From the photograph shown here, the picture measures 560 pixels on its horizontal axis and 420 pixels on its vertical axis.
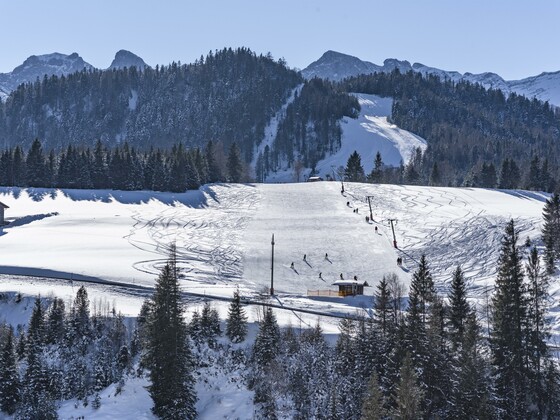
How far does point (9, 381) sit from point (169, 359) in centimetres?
983

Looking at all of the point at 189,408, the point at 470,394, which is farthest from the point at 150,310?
the point at 470,394

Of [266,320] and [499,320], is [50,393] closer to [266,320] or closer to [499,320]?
[266,320]

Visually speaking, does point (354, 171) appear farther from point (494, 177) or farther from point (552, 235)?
point (552, 235)

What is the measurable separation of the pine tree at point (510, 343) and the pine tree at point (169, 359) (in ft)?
57.0

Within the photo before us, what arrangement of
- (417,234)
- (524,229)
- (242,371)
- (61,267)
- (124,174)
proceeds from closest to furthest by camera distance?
(242,371), (61,267), (524,229), (417,234), (124,174)

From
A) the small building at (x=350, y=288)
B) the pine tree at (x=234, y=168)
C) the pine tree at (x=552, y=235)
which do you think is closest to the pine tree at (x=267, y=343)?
the small building at (x=350, y=288)

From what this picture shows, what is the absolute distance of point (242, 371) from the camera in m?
39.8

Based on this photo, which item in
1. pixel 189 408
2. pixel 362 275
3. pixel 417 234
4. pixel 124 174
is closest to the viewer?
pixel 189 408

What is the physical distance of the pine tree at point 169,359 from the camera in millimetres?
36656

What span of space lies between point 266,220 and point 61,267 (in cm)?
3494

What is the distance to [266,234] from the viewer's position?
7906cm

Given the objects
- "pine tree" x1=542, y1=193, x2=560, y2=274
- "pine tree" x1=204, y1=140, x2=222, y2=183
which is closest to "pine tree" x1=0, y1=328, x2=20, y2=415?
"pine tree" x1=542, y1=193, x2=560, y2=274

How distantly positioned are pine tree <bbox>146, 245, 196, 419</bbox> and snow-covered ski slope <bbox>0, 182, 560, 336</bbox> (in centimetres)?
1468

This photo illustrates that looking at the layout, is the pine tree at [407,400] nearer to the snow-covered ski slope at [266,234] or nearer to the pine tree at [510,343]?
the pine tree at [510,343]
